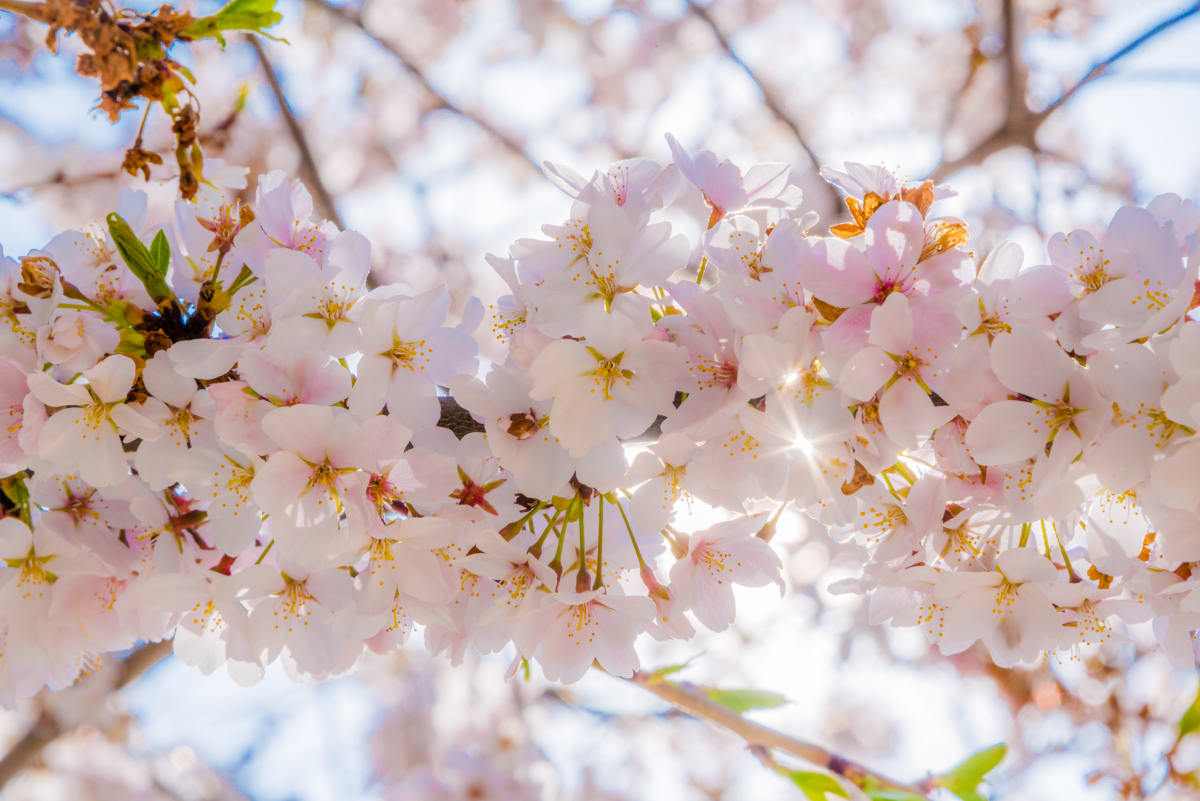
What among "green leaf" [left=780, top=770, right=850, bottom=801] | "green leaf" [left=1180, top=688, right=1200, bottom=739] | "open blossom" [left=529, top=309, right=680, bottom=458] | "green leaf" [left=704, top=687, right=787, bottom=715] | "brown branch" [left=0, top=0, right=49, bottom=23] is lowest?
"green leaf" [left=780, top=770, right=850, bottom=801]

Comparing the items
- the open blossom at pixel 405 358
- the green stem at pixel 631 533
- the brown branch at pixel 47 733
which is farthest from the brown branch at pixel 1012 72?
the brown branch at pixel 47 733

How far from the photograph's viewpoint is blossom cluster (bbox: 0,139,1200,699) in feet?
2.91

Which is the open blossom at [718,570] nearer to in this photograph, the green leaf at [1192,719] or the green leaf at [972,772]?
the green leaf at [972,772]

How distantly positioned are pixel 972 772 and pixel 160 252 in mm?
1654

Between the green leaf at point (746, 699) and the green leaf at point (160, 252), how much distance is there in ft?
4.25

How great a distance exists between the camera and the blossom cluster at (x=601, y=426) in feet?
2.91

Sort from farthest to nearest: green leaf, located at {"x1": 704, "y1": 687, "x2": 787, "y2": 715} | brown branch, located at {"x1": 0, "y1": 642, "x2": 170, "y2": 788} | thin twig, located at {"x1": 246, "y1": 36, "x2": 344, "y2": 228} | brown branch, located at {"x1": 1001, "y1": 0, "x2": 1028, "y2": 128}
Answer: brown branch, located at {"x1": 1001, "y1": 0, "x2": 1028, "y2": 128}, thin twig, located at {"x1": 246, "y1": 36, "x2": 344, "y2": 228}, brown branch, located at {"x1": 0, "y1": 642, "x2": 170, "y2": 788}, green leaf, located at {"x1": 704, "y1": 687, "x2": 787, "y2": 715}

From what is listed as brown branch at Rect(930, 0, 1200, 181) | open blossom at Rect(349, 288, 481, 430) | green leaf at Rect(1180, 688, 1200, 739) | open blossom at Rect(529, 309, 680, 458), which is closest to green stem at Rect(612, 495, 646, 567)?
open blossom at Rect(529, 309, 680, 458)

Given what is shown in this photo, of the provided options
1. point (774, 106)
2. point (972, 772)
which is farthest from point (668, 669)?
point (774, 106)

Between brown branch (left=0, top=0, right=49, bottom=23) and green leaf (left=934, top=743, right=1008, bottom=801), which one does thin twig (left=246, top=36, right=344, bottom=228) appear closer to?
brown branch (left=0, top=0, right=49, bottom=23)

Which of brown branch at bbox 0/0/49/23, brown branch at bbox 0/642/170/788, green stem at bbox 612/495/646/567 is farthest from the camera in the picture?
brown branch at bbox 0/642/170/788

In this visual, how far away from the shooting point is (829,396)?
89 cm

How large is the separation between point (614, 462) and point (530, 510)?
18 centimetres

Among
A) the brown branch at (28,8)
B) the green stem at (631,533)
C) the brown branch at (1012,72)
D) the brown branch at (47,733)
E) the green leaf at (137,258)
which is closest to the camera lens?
the brown branch at (28,8)
